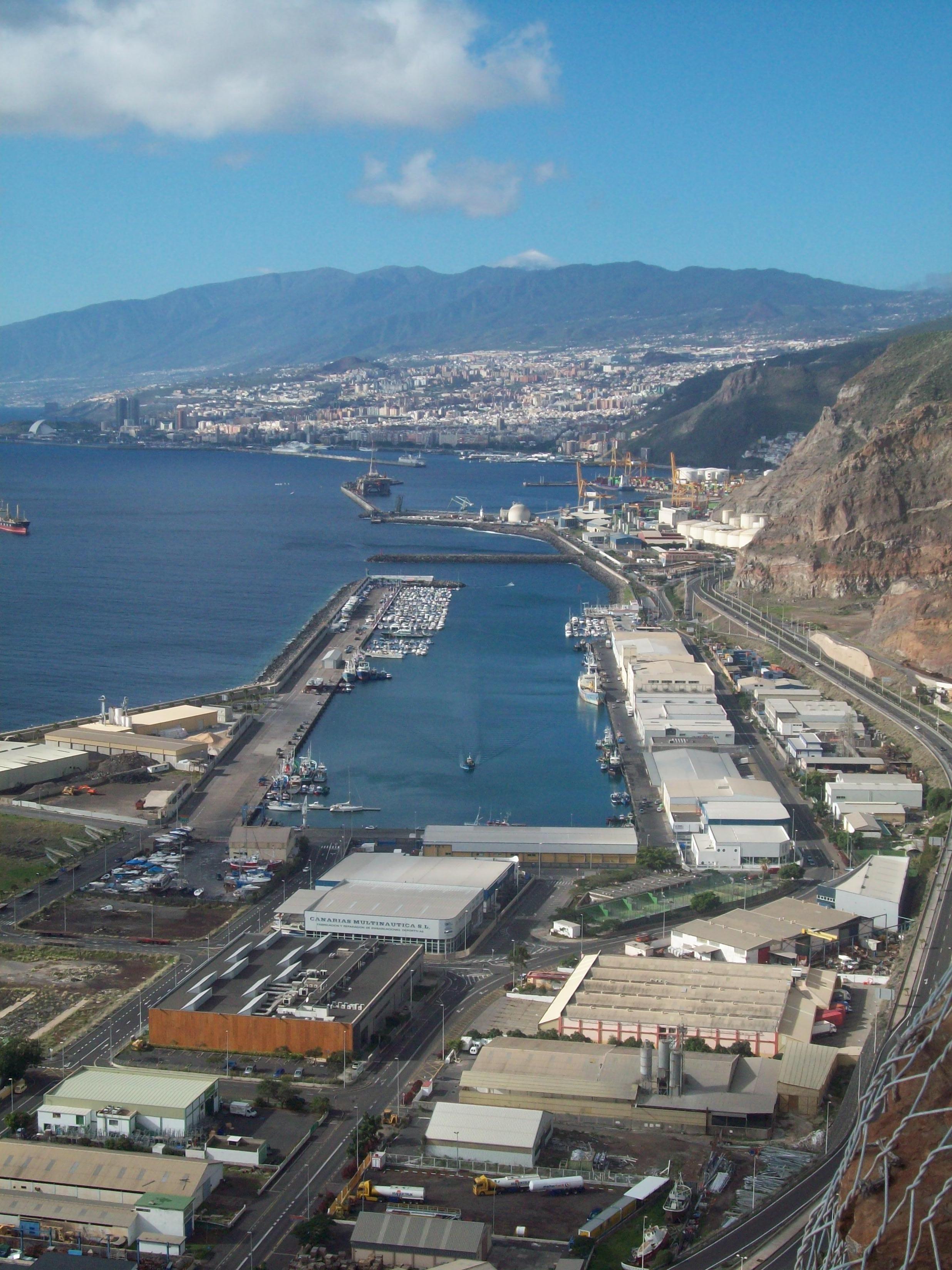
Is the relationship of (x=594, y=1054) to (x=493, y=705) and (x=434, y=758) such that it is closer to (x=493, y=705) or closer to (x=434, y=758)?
(x=434, y=758)

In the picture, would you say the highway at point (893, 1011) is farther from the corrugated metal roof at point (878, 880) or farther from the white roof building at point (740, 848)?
the white roof building at point (740, 848)

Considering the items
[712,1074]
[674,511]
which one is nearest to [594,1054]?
[712,1074]

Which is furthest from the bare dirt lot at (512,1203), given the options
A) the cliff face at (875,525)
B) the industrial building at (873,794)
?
the cliff face at (875,525)

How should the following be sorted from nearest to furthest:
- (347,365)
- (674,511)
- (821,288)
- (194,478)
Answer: (674,511) < (194,478) < (347,365) < (821,288)

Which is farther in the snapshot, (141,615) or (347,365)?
(347,365)

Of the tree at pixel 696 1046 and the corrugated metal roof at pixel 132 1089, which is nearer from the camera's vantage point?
the corrugated metal roof at pixel 132 1089
